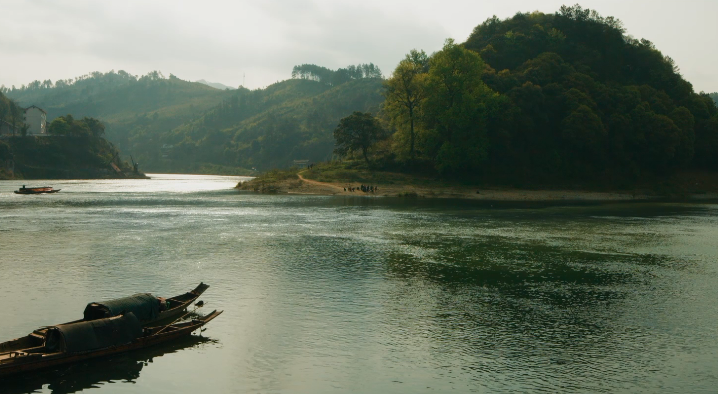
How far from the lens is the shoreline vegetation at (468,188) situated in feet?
365

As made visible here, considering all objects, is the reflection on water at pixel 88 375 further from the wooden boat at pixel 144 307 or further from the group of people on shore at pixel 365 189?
the group of people on shore at pixel 365 189

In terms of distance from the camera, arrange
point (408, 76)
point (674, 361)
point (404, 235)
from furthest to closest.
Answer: point (408, 76) → point (404, 235) → point (674, 361)

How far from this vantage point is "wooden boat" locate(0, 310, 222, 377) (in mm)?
20344

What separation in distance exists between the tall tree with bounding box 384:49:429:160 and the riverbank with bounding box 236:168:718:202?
34.9 ft

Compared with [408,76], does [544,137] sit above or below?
below

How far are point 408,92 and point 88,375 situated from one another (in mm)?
108501

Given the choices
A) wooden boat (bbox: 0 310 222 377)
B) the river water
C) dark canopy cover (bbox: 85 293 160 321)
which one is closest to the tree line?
the river water

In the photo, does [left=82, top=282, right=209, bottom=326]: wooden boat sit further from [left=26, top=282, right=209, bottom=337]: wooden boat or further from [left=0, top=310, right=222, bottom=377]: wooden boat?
[left=0, top=310, right=222, bottom=377]: wooden boat

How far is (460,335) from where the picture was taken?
26516 millimetres

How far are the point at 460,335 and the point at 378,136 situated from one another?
10374 centimetres

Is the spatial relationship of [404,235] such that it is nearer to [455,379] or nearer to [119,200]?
[455,379]

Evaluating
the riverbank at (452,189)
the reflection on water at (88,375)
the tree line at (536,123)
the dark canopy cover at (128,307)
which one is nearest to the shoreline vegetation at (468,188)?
the riverbank at (452,189)

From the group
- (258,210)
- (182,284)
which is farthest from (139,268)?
(258,210)

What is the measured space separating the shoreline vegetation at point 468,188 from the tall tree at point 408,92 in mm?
10944
